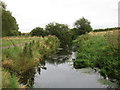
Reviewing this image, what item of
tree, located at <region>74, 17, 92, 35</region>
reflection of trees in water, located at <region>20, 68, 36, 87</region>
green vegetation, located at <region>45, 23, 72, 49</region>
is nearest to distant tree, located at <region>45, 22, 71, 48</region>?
green vegetation, located at <region>45, 23, 72, 49</region>

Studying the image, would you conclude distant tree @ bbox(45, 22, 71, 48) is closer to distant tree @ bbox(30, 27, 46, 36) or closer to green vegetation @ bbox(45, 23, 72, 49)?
green vegetation @ bbox(45, 23, 72, 49)

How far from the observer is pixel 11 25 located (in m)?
18.0

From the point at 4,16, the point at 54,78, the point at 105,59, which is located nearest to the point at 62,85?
the point at 54,78

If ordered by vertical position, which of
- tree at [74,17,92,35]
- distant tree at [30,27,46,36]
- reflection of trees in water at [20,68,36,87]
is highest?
tree at [74,17,92,35]

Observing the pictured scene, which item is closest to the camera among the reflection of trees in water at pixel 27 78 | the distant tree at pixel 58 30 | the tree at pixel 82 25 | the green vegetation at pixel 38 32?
the reflection of trees in water at pixel 27 78

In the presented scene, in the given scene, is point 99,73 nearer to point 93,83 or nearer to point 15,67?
point 93,83

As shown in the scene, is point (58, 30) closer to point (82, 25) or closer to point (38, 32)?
point (38, 32)

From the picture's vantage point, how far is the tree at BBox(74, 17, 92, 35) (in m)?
47.6

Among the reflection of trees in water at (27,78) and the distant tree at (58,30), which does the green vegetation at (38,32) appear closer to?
the distant tree at (58,30)

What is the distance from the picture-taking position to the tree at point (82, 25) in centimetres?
4756

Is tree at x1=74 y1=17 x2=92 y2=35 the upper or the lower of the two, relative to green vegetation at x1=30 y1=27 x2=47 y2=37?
upper

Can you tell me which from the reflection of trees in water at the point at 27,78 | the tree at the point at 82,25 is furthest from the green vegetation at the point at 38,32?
the reflection of trees in water at the point at 27,78

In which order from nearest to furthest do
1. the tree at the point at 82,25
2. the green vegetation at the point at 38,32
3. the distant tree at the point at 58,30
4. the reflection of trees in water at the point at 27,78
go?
the reflection of trees in water at the point at 27,78 → the distant tree at the point at 58,30 → the green vegetation at the point at 38,32 → the tree at the point at 82,25

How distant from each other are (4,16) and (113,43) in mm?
11892
